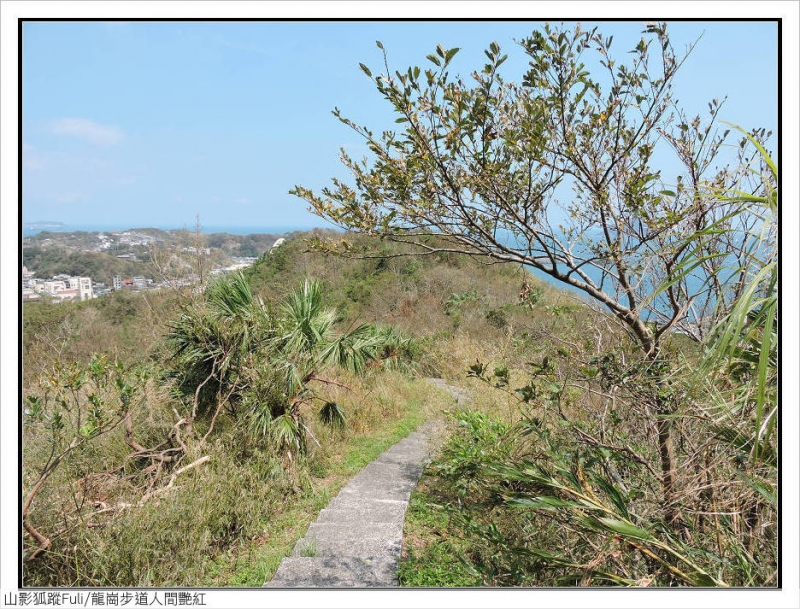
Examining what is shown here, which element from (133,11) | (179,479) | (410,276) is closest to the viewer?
(133,11)

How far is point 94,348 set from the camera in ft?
38.7

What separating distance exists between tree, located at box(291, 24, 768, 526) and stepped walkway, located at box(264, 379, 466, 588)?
1.75 metres

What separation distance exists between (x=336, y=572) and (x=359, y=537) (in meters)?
0.52

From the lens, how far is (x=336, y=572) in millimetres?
3146

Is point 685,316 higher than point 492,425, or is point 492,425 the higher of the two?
point 685,316

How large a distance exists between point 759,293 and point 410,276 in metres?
14.2

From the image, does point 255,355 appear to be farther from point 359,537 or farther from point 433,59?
point 433,59

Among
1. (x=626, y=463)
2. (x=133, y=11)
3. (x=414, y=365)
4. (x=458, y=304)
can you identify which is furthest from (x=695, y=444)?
(x=458, y=304)

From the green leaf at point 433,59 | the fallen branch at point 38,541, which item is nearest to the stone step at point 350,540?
the fallen branch at point 38,541

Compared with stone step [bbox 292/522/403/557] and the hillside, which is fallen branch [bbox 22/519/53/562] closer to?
the hillside

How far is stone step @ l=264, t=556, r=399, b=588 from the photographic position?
3.03 m

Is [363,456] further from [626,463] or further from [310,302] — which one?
[626,463]

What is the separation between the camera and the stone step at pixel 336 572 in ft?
9.95

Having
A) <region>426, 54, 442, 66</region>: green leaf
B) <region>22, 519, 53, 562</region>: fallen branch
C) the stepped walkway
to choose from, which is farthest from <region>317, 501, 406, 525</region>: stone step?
<region>426, 54, 442, 66</region>: green leaf
